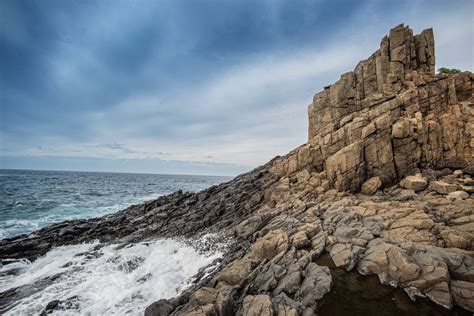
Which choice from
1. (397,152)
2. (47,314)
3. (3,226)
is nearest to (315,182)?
(397,152)

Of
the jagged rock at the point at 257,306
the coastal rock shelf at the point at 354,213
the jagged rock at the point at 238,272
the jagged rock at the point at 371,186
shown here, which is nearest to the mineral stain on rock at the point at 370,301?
the coastal rock shelf at the point at 354,213

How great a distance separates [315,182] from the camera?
24.7m

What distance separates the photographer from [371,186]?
2328 centimetres

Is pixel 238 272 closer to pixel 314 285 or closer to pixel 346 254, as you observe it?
pixel 314 285

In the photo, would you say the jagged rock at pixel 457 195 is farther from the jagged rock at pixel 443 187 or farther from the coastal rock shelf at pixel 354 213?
the jagged rock at pixel 443 187

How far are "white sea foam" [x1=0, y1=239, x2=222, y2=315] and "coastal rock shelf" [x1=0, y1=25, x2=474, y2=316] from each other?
79.7 inches

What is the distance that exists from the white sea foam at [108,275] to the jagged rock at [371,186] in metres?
16.2

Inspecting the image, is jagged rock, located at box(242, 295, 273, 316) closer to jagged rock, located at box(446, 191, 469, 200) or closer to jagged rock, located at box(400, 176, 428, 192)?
jagged rock, located at box(446, 191, 469, 200)

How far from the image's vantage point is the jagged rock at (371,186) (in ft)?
75.9

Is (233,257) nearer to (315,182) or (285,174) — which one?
(315,182)

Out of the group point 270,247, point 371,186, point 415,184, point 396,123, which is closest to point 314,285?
point 270,247

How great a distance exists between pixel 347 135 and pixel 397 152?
5372 mm

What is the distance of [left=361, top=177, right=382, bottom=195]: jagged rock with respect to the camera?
23125 mm

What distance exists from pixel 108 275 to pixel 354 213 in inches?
804
